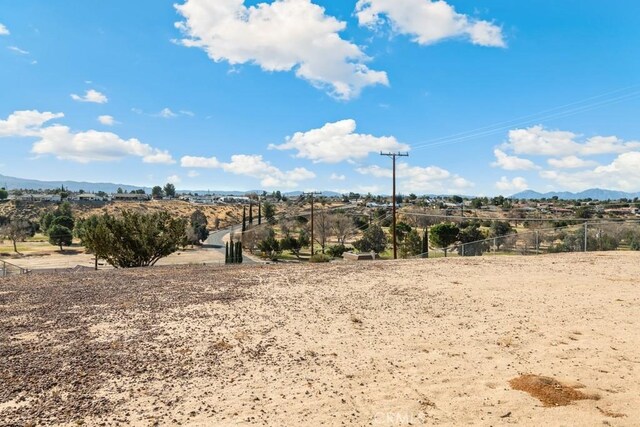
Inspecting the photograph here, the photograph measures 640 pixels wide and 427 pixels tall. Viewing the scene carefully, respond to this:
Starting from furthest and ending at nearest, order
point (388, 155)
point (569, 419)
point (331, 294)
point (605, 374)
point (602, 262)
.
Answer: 1. point (388, 155)
2. point (602, 262)
3. point (331, 294)
4. point (605, 374)
5. point (569, 419)

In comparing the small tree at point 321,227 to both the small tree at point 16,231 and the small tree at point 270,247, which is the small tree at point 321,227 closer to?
the small tree at point 270,247

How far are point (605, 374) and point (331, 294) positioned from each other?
22.9 ft

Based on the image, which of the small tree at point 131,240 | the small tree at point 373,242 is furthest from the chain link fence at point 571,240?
the small tree at point 373,242

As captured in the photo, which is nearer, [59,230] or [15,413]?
[15,413]

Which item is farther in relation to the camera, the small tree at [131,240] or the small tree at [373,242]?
the small tree at [373,242]

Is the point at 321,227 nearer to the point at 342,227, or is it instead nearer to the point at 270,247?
the point at 342,227

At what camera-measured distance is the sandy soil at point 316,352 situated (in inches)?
216

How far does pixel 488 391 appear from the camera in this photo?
603cm

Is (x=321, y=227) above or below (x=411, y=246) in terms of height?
above

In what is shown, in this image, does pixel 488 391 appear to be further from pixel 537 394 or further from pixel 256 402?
pixel 256 402

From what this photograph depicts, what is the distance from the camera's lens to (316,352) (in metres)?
7.53

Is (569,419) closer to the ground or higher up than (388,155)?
closer to the ground

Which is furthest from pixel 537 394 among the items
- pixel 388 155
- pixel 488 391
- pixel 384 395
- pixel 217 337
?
pixel 388 155

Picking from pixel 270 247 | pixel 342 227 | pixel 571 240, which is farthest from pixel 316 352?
pixel 342 227
